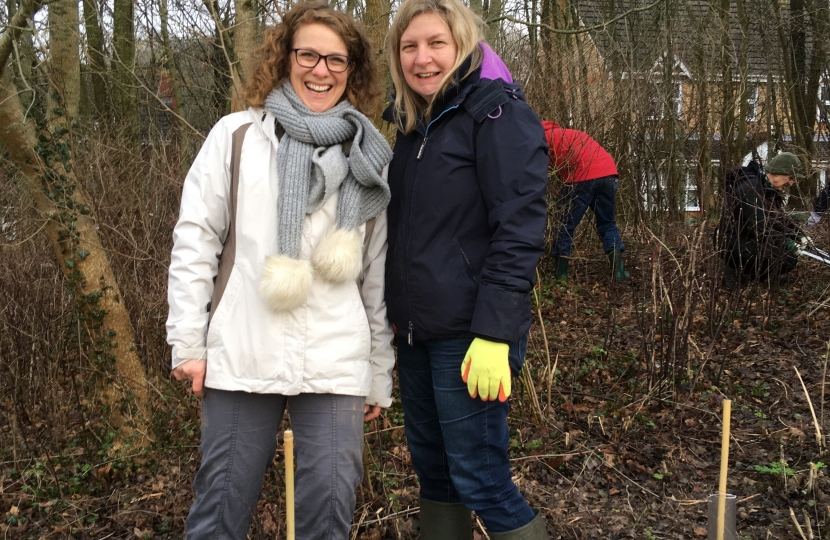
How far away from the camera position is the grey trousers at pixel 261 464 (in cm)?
200

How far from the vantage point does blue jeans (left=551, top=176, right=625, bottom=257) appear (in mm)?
6758

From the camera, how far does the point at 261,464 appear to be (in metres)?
2.05

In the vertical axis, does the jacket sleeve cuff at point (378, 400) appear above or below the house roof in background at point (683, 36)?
below

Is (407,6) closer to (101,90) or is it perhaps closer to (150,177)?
(150,177)

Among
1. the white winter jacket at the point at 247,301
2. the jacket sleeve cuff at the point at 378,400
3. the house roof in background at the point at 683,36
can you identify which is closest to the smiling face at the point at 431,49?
the white winter jacket at the point at 247,301

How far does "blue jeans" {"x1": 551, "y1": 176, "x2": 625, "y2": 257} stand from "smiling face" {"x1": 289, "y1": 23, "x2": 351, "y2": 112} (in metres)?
4.70

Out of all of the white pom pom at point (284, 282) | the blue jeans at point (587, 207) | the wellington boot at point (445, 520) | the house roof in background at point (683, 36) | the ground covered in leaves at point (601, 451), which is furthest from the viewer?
the house roof in background at point (683, 36)

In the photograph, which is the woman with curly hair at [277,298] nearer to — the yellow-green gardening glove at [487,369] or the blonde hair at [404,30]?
the blonde hair at [404,30]

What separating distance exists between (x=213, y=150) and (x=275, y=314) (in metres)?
0.50

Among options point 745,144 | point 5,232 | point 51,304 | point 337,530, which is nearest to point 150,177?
point 5,232

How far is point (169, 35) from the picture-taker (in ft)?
31.1

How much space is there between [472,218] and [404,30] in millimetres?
612

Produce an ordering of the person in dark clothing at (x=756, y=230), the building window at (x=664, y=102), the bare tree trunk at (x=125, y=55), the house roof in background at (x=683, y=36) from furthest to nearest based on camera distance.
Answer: the bare tree trunk at (x=125, y=55) < the house roof in background at (x=683, y=36) < the building window at (x=664, y=102) < the person in dark clothing at (x=756, y=230)

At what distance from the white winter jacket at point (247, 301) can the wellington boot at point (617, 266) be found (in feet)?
17.2
